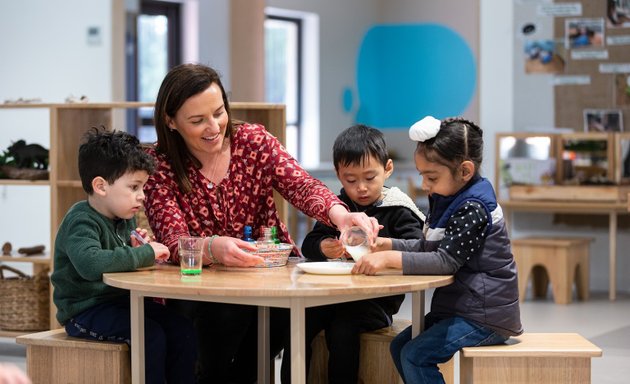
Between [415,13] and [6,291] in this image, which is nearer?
[6,291]

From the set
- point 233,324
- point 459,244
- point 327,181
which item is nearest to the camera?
point 459,244

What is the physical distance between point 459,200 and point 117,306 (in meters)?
1.05

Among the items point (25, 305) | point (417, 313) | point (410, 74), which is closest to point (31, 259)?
point (25, 305)

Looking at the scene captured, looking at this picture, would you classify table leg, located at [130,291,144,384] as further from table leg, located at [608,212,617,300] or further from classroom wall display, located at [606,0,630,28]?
classroom wall display, located at [606,0,630,28]

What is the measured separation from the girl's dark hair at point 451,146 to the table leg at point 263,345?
0.73m

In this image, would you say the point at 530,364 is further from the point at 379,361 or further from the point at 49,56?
the point at 49,56

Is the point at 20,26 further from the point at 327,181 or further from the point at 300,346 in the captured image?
the point at 300,346

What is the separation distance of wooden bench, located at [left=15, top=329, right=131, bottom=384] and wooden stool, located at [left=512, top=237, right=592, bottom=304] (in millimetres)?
4153

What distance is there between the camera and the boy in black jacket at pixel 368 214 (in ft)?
10.6

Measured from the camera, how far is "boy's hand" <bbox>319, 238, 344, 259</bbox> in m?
3.12

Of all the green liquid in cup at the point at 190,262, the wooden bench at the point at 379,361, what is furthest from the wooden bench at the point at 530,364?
the green liquid in cup at the point at 190,262

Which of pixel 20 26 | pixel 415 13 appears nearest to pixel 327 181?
pixel 415 13

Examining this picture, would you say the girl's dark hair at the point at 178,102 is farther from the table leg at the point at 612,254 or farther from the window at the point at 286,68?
the window at the point at 286,68

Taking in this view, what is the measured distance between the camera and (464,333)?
2852 mm
